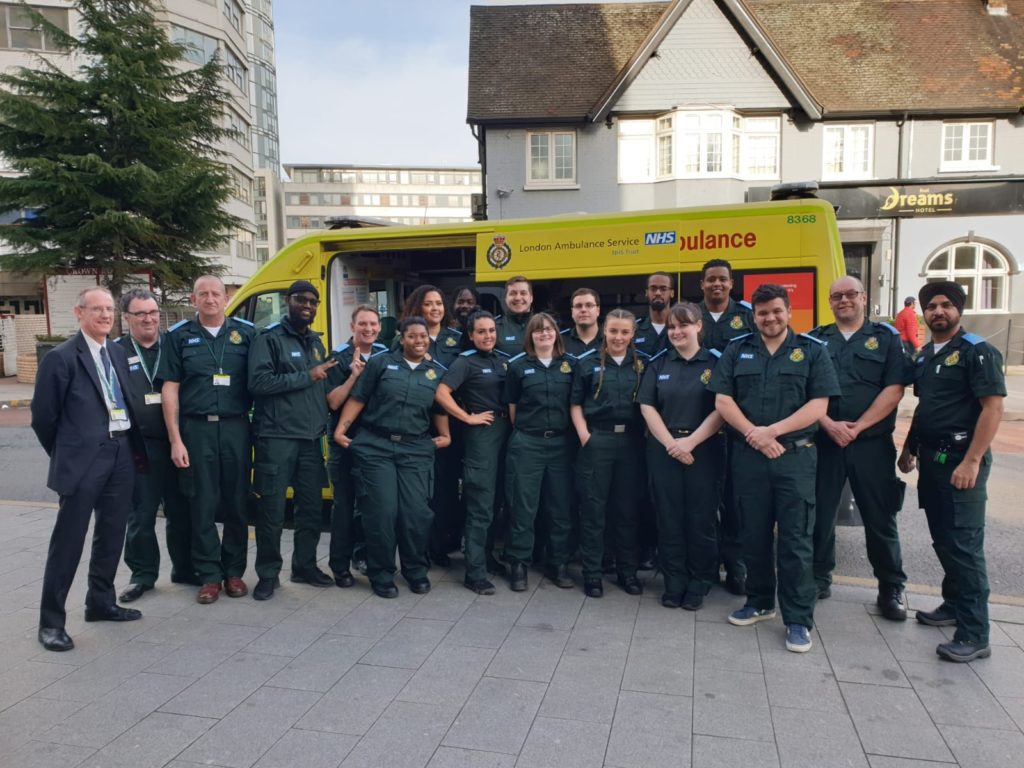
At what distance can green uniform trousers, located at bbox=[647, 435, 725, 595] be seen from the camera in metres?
4.42

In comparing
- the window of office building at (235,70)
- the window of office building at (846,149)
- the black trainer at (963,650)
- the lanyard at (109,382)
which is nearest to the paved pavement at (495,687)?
the black trainer at (963,650)

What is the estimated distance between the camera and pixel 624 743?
3.04 meters

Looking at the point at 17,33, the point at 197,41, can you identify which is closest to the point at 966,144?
the point at 197,41

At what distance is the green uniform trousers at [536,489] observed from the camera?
475cm

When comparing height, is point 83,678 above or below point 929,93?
below

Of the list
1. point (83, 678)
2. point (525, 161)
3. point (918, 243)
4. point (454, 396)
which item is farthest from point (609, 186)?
point (83, 678)

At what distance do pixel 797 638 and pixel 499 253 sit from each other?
3.49 m

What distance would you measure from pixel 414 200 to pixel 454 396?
9084 centimetres

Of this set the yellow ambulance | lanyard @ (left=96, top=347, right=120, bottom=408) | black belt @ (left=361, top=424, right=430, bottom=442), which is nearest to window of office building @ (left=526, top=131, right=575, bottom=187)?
the yellow ambulance

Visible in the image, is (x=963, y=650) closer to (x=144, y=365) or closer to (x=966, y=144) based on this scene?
(x=144, y=365)

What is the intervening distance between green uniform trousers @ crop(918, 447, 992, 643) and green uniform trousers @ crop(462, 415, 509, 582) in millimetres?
2595

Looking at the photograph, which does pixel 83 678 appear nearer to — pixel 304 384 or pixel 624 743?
pixel 304 384

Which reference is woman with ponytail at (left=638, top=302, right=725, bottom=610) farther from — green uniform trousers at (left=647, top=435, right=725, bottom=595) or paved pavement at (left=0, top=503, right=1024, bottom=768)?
paved pavement at (left=0, top=503, right=1024, bottom=768)

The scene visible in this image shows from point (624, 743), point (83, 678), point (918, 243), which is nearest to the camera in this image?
point (624, 743)
